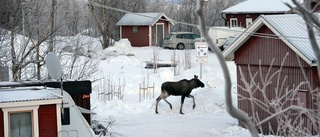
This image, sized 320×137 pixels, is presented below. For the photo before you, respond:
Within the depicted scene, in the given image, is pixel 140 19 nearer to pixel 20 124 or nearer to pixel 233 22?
pixel 233 22

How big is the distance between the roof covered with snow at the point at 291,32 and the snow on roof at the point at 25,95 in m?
8.61

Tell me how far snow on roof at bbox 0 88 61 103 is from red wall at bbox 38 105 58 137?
220 mm

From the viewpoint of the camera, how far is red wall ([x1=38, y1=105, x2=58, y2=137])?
42.3 feet

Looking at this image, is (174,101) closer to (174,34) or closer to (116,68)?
(116,68)

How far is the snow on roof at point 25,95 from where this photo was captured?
12.7 metres

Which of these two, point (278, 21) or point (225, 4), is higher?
point (225, 4)

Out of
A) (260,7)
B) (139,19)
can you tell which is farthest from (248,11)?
(139,19)

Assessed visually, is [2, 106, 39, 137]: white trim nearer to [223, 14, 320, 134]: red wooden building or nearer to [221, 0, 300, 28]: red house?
[223, 14, 320, 134]: red wooden building

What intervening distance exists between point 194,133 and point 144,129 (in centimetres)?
178

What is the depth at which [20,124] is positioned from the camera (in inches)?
500

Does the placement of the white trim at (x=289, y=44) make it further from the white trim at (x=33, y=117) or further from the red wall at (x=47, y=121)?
the white trim at (x=33, y=117)

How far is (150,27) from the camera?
2074 inches

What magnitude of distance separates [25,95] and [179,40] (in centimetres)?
3656

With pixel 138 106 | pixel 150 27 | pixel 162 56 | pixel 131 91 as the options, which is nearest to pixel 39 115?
pixel 138 106
